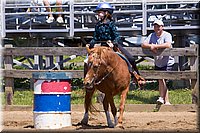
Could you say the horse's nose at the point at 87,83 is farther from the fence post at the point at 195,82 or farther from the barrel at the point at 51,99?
the fence post at the point at 195,82

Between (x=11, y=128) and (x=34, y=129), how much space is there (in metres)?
0.57

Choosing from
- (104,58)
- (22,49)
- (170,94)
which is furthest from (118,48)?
(170,94)

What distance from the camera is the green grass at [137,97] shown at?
54.1ft

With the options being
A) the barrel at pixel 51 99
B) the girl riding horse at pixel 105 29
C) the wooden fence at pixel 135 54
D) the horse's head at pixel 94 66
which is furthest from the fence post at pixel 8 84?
the horse's head at pixel 94 66

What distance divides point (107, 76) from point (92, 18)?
966 cm

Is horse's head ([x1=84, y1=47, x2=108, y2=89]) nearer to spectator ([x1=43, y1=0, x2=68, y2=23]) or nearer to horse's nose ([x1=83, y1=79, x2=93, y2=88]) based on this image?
horse's nose ([x1=83, y1=79, x2=93, y2=88])

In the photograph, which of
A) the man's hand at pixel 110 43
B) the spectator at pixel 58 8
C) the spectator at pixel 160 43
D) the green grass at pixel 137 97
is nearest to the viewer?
the man's hand at pixel 110 43

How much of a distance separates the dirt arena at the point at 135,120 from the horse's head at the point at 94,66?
837 millimetres

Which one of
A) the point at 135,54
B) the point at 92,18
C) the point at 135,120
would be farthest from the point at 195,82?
the point at 92,18

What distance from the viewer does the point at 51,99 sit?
11.5 m

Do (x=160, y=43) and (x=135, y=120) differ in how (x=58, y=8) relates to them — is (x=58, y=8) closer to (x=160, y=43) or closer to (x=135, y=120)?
(x=160, y=43)

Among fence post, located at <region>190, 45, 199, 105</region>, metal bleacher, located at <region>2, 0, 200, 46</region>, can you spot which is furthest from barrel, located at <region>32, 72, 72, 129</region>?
metal bleacher, located at <region>2, 0, 200, 46</region>

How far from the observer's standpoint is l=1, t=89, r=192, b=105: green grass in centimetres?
1648

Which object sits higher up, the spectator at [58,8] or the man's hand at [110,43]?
the spectator at [58,8]
